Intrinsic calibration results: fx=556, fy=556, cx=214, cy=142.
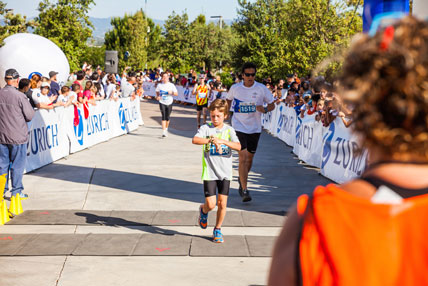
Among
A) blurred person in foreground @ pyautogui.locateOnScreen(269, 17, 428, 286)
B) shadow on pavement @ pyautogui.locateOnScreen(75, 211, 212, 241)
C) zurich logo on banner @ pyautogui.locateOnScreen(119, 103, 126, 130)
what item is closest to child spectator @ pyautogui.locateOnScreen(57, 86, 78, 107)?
zurich logo on banner @ pyautogui.locateOnScreen(119, 103, 126, 130)

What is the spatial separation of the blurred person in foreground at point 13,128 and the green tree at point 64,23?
85.8 ft

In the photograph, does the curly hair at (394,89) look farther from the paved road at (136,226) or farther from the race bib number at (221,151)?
the race bib number at (221,151)

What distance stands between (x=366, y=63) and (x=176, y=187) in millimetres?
8598

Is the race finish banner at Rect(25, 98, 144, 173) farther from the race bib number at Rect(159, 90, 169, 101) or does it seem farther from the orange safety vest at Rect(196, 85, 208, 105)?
the orange safety vest at Rect(196, 85, 208, 105)

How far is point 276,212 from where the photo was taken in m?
8.17

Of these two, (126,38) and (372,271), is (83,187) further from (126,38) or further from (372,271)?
(126,38)

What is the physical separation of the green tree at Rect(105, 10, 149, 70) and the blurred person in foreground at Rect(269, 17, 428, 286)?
6043 centimetres

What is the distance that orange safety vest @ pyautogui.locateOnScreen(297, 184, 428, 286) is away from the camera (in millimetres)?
1389

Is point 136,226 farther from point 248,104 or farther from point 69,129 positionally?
point 69,129

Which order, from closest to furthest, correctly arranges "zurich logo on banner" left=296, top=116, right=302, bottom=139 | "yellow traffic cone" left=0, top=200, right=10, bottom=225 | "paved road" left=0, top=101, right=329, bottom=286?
1. "paved road" left=0, top=101, right=329, bottom=286
2. "yellow traffic cone" left=0, top=200, right=10, bottom=225
3. "zurich logo on banner" left=296, top=116, right=302, bottom=139

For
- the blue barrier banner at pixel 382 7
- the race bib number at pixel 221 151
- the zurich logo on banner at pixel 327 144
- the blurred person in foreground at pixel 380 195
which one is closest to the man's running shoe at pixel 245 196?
the race bib number at pixel 221 151

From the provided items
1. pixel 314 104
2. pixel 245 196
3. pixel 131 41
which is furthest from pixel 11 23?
pixel 131 41

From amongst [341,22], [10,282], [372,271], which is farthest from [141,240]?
[341,22]

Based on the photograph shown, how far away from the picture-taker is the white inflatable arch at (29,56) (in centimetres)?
2159
